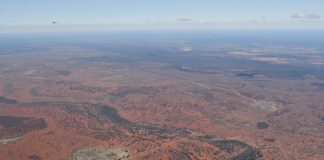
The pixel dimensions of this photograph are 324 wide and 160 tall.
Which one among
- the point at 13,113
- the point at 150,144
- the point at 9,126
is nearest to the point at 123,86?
the point at 13,113

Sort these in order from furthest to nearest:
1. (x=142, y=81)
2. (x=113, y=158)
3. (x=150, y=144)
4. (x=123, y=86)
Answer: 1. (x=142, y=81)
2. (x=123, y=86)
3. (x=150, y=144)
4. (x=113, y=158)

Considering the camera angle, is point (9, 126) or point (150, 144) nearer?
point (150, 144)

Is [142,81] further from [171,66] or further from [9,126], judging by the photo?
[9,126]

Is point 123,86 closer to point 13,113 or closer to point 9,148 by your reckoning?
point 13,113

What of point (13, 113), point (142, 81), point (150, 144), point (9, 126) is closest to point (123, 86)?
point (142, 81)

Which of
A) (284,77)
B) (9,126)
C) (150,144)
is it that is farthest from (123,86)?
(284,77)

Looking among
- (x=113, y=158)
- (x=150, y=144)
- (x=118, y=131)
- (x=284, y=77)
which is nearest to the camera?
(x=113, y=158)

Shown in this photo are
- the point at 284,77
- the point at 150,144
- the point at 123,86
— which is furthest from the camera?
the point at 284,77

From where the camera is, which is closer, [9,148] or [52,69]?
[9,148]

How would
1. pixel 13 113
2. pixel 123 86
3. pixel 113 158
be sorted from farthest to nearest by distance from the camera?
1. pixel 123 86
2. pixel 13 113
3. pixel 113 158
